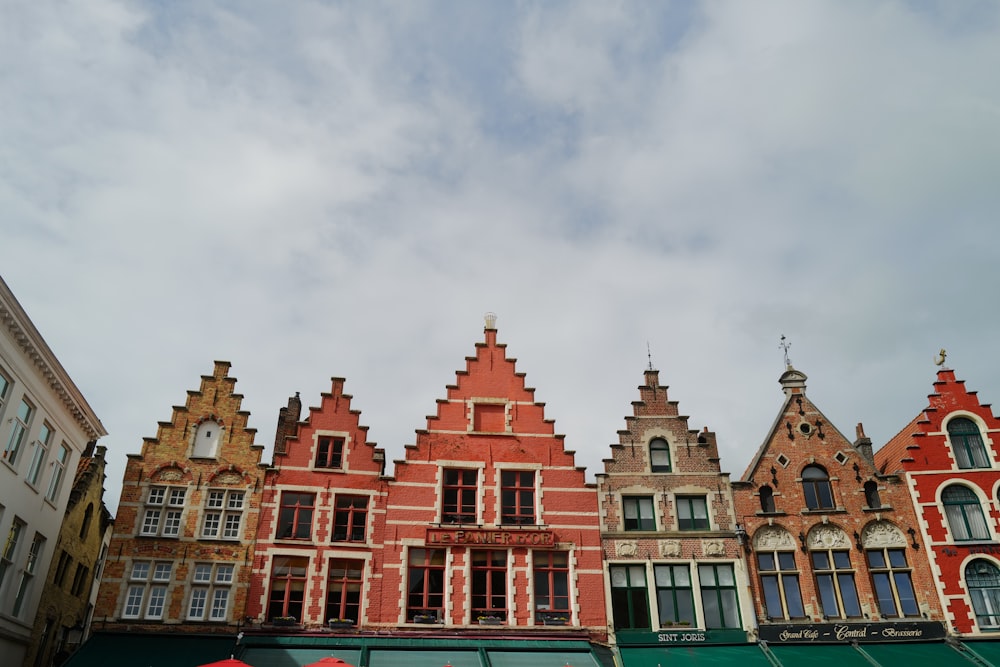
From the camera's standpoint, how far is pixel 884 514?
2505 centimetres

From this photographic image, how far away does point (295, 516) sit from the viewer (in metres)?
24.5

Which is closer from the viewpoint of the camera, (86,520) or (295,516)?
(295,516)

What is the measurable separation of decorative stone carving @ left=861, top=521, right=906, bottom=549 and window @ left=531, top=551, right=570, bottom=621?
9.60 meters

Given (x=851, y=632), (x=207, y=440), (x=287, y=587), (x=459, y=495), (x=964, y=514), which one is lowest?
(x=851, y=632)

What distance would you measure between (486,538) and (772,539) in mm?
9185

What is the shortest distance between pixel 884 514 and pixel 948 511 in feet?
6.75

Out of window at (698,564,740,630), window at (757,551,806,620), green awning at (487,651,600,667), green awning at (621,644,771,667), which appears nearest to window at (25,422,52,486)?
green awning at (487,651,600,667)

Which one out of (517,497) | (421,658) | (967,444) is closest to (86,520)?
(421,658)

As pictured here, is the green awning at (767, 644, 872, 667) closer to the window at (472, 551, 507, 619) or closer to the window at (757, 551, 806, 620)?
the window at (757, 551, 806, 620)

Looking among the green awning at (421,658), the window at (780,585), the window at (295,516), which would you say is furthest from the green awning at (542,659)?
the window at (295,516)

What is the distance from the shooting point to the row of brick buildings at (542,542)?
75.4 ft

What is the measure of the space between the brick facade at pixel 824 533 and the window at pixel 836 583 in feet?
0.10

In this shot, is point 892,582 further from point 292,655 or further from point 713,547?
point 292,655

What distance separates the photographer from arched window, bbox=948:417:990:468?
25.6 metres
